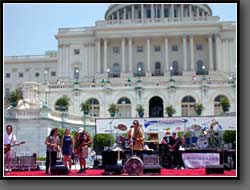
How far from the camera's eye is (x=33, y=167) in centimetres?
686

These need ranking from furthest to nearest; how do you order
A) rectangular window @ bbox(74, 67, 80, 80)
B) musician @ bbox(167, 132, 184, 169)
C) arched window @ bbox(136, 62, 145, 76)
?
rectangular window @ bbox(74, 67, 80, 80) → arched window @ bbox(136, 62, 145, 76) → musician @ bbox(167, 132, 184, 169)

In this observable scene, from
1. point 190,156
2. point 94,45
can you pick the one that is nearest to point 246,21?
point 190,156

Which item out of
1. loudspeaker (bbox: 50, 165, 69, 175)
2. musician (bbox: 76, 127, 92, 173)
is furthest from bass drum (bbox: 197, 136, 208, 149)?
loudspeaker (bbox: 50, 165, 69, 175)

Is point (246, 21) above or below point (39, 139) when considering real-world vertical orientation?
above

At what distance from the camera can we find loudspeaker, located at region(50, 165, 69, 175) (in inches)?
257

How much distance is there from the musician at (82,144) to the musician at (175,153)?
49.1 inches

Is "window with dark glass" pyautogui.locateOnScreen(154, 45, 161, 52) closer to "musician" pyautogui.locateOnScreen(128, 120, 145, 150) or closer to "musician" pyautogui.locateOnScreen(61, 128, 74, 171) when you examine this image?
"musician" pyautogui.locateOnScreen(128, 120, 145, 150)

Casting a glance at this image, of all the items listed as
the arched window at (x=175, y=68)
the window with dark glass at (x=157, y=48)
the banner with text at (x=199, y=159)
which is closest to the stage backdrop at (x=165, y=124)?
the banner with text at (x=199, y=159)

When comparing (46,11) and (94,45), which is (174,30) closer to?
(94,45)

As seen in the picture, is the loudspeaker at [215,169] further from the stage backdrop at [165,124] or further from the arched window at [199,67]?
the arched window at [199,67]

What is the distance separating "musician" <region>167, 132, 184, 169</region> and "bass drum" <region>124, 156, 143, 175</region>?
1.93ft

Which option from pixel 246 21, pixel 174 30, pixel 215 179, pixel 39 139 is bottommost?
pixel 215 179

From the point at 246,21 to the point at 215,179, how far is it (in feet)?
7.10

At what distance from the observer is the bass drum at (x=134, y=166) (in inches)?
257
